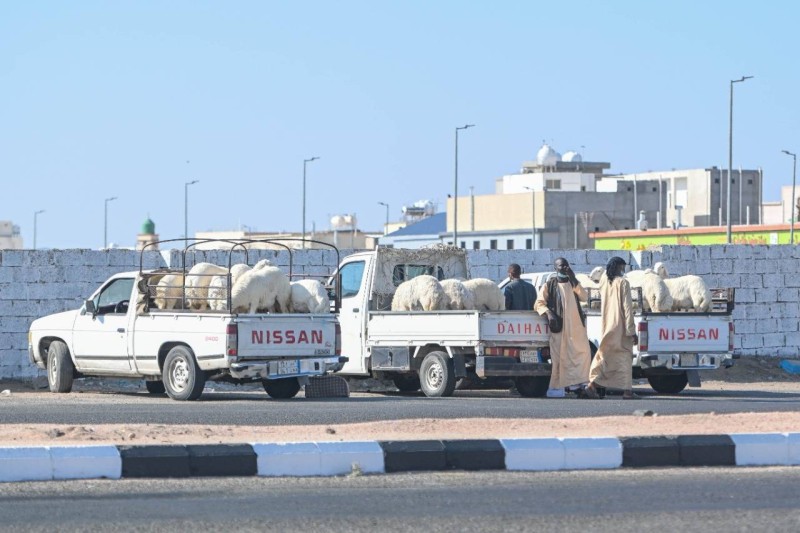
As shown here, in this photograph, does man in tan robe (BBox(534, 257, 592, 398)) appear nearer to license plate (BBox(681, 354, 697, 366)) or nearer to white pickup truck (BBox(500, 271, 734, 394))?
white pickup truck (BBox(500, 271, 734, 394))

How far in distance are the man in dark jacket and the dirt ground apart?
18.9ft

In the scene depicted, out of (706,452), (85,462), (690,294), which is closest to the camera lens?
(85,462)

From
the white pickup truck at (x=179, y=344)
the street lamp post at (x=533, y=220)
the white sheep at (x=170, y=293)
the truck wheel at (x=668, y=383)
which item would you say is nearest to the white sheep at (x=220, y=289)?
the white pickup truck at (x=179, y=344)

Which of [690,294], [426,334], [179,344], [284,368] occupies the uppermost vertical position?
[690,294]

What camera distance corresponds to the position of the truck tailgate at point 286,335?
18562 mm

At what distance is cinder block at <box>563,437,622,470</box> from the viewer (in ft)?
38.2

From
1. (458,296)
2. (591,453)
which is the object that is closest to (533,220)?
(458,296)

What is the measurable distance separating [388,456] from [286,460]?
2.55 ft

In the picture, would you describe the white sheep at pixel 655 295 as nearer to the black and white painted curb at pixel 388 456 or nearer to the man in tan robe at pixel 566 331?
the man in tan robe at pixel 566 331

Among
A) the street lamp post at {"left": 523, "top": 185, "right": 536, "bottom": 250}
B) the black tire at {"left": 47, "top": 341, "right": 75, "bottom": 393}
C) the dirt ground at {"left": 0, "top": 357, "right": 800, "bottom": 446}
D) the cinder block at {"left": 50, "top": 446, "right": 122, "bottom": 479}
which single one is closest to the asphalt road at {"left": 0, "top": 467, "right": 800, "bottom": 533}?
the cinder block at {"left": 50, "top": 446, "right": 122, "bottom": 479}

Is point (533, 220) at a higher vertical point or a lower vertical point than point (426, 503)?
higher

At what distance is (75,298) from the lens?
2445cm

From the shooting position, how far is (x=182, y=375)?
1895 centimetres

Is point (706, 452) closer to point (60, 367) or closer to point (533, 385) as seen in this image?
point (533, 385)
